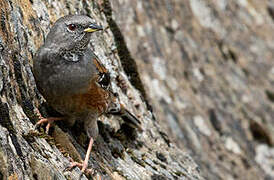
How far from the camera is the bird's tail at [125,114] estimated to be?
305 inches

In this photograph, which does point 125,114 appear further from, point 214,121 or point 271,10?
point 271,10

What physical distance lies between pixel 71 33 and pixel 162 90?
538 cm

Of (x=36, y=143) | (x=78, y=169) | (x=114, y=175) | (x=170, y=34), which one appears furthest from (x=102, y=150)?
(x=170, y=34)

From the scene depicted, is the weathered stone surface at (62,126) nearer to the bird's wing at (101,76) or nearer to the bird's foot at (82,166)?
the bird's foot at (82,166)

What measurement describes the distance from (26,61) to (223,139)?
6645 mm

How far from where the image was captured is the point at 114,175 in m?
7.16

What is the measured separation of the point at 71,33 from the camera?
21.1 feet

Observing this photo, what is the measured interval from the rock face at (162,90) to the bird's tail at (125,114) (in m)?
0.19

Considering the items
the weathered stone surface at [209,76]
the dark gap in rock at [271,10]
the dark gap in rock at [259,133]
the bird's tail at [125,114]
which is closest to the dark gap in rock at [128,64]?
the weathered stone surface at [209,76]

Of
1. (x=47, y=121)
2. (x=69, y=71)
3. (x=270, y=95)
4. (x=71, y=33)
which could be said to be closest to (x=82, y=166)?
(x=47, y=121)

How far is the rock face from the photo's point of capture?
228 inches

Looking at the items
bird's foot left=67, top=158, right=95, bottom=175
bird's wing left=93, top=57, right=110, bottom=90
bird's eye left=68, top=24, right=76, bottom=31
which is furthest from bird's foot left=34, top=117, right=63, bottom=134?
bird's eye left=68, top=24, right=76, bottom=31

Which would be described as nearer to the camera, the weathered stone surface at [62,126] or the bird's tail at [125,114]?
the weathered stone surface at [62,126]

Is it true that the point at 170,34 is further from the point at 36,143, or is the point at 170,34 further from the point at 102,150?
the point at 36,143
